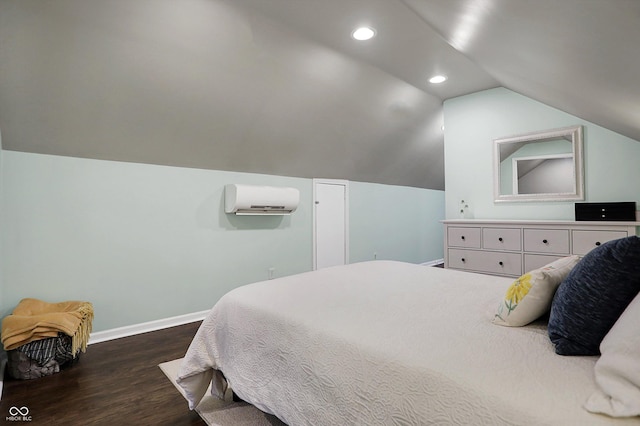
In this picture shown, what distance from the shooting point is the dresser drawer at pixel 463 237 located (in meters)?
3.54

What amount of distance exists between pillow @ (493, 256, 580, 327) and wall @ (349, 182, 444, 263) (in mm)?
3689

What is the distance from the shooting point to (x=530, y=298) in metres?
1.23

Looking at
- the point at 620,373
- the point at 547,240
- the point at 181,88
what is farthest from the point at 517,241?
the point at 181,88

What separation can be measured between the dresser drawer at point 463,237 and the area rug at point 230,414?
2.70 m

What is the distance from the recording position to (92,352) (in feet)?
8.59

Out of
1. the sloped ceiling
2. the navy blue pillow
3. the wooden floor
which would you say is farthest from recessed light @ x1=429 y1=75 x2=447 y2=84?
the wooden floor

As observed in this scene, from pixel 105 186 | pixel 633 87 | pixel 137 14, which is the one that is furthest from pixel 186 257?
pixel 633 87

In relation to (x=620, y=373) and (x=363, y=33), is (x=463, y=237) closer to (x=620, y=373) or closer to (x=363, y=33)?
(x=363, y=33)

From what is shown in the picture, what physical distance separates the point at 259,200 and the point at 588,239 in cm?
309

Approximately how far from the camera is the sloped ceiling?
130 centimetres

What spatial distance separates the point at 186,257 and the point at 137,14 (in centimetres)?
211

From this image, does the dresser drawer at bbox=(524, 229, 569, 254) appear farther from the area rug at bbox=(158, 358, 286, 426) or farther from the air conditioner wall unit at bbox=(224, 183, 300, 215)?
the area rug at bbox=(158, 358, 286, 426)

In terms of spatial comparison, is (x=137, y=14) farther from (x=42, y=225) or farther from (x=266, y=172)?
(x=266, y=172)

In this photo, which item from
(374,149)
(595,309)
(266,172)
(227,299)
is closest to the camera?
(595,309)
